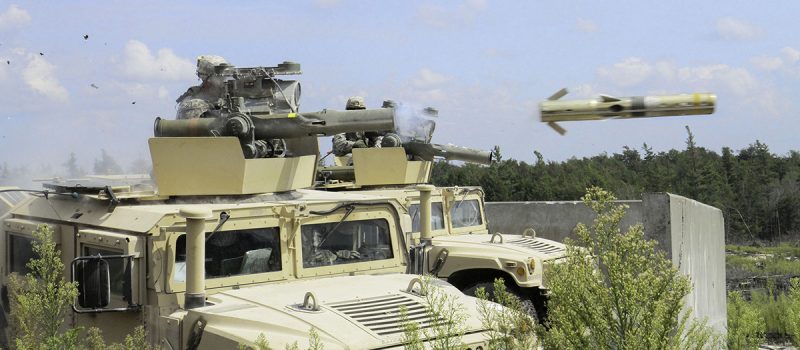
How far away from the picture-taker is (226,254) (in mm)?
6156

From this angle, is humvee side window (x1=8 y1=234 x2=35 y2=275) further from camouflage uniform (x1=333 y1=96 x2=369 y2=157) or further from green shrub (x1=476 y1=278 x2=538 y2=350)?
camouflage uniform (x1=333 y1=96 x2=369 y2=157)

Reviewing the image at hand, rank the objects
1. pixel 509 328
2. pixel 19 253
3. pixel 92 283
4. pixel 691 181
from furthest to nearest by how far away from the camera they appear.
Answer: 1. pixel 691 181
2. pixel 19 253
3. pixel 92 283
4. pixel 509 328

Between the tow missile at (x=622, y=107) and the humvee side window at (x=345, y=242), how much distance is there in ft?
4.81

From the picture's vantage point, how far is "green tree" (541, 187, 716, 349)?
13.9 feet

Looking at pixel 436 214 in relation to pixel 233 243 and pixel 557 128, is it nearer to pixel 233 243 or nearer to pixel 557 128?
pixel 557 128

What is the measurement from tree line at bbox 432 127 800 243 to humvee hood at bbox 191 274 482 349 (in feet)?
52.8

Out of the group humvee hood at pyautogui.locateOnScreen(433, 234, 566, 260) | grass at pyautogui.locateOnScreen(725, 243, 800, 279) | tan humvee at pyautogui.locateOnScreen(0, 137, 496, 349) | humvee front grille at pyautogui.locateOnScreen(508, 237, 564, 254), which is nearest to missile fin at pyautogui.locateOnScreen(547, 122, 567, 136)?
tan humvee at pyautogui.locateOnScreen(0, 137, 496, 349)

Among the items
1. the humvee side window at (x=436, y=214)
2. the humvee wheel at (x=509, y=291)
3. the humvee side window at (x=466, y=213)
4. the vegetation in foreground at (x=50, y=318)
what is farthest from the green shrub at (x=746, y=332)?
the humvee side window at (x=466, y=213)

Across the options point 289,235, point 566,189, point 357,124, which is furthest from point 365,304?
point 566,189

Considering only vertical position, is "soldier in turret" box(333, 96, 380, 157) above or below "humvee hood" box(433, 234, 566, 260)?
above

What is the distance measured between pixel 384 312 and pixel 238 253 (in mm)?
1160

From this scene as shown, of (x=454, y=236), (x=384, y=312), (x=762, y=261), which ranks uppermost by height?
(x=454, y=236)

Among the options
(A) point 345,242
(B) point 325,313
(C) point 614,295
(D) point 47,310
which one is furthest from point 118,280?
(C) point 614,295

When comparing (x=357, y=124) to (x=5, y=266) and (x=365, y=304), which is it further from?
(x=5, y=266)
